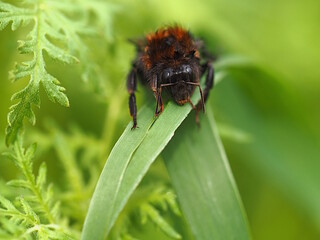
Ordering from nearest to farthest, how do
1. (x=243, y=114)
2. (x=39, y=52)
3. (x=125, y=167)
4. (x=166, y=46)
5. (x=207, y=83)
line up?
1. (x=125, y=167)
2. (x=39, y=52)
3. (x=166, y=46)
4. (x=207, y=83)
5. (x=243, y=114)

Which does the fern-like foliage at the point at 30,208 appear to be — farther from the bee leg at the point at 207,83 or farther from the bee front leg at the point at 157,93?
the bee leg at the point at 207,83

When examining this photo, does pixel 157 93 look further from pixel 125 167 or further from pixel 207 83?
pixel 125 167

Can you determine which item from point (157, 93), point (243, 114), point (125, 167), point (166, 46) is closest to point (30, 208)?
point (125, 167)

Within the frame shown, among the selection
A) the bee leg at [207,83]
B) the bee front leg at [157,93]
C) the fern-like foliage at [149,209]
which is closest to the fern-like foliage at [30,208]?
the fern-like foliage at [149,209]

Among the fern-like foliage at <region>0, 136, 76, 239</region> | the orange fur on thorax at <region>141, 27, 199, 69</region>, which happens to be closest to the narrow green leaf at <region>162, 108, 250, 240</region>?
the orange fur on thorax at <region>141, 27, 199, 69</region>

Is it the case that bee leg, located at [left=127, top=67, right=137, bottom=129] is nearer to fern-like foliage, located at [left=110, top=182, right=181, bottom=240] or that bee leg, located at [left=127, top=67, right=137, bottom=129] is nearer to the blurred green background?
fern-like foliage, located at [left=110, top=182, right=181, bottom=240]

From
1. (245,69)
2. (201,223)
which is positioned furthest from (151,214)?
(245,69)
